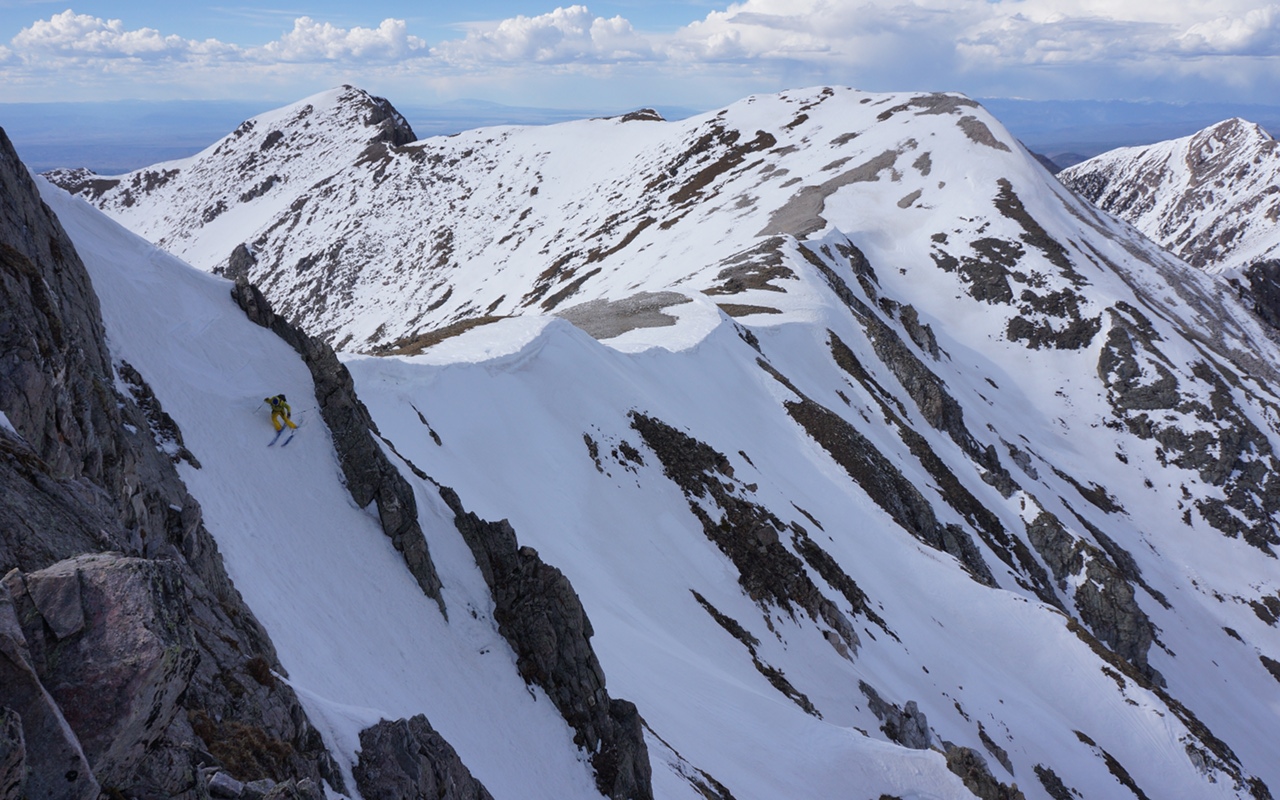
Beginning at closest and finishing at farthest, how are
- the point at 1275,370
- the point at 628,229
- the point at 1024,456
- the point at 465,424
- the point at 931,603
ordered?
the point at 465,424, the point at 931,603, the point at 1024,456, the point at 1275,370, the point at 628,229

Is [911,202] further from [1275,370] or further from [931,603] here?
[931,603]

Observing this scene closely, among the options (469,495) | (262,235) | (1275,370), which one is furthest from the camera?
(262,235)

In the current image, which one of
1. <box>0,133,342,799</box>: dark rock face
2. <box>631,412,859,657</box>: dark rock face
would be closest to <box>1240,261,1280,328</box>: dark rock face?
<box>631,412,859,657</box>: dark rock face

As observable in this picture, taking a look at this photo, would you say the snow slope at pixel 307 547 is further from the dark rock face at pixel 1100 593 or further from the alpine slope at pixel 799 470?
the dark rock face at pixel 1100 593

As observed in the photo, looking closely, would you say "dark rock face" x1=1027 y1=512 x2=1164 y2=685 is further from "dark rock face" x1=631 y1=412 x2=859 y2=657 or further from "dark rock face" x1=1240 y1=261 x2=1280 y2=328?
"dark rock face" x1=1240 y1=261 x2=1280 y2=328

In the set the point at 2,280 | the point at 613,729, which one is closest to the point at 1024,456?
the point at 613,729

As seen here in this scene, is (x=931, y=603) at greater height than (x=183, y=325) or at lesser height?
lesser

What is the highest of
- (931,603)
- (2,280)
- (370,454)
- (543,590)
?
(2,280)

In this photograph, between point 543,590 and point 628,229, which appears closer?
point 543,590
